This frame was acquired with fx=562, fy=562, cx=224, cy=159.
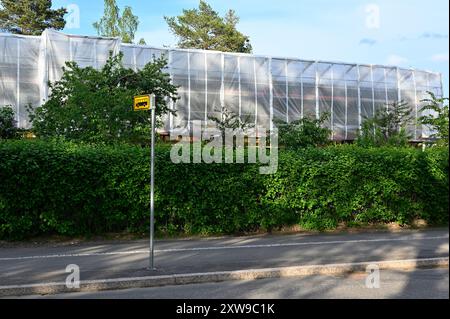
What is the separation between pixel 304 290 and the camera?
26.5 ft

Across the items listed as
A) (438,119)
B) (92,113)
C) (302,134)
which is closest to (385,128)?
(438,119)

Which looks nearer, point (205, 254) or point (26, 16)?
point (205, 254)

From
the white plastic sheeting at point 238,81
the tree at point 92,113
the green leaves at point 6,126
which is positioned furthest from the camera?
the white plastic sheeting at point 238,81

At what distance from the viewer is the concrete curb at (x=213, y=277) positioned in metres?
8.02

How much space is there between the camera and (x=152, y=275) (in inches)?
350

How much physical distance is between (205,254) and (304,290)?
11.9 feet

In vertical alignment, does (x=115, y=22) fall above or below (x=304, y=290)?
above

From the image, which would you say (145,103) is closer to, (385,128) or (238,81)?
(385,128)

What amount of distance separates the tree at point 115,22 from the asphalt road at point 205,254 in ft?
144

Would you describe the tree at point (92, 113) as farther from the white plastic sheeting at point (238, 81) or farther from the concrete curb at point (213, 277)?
the white plastic sheeting at point (238, 81)

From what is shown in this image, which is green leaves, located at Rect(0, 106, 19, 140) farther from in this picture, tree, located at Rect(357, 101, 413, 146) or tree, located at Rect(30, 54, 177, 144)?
tree, located at Rect(357, 101, 413, 146)

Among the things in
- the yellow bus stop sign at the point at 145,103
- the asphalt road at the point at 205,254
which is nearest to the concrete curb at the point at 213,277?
the asphalt road at the point at 205,254
